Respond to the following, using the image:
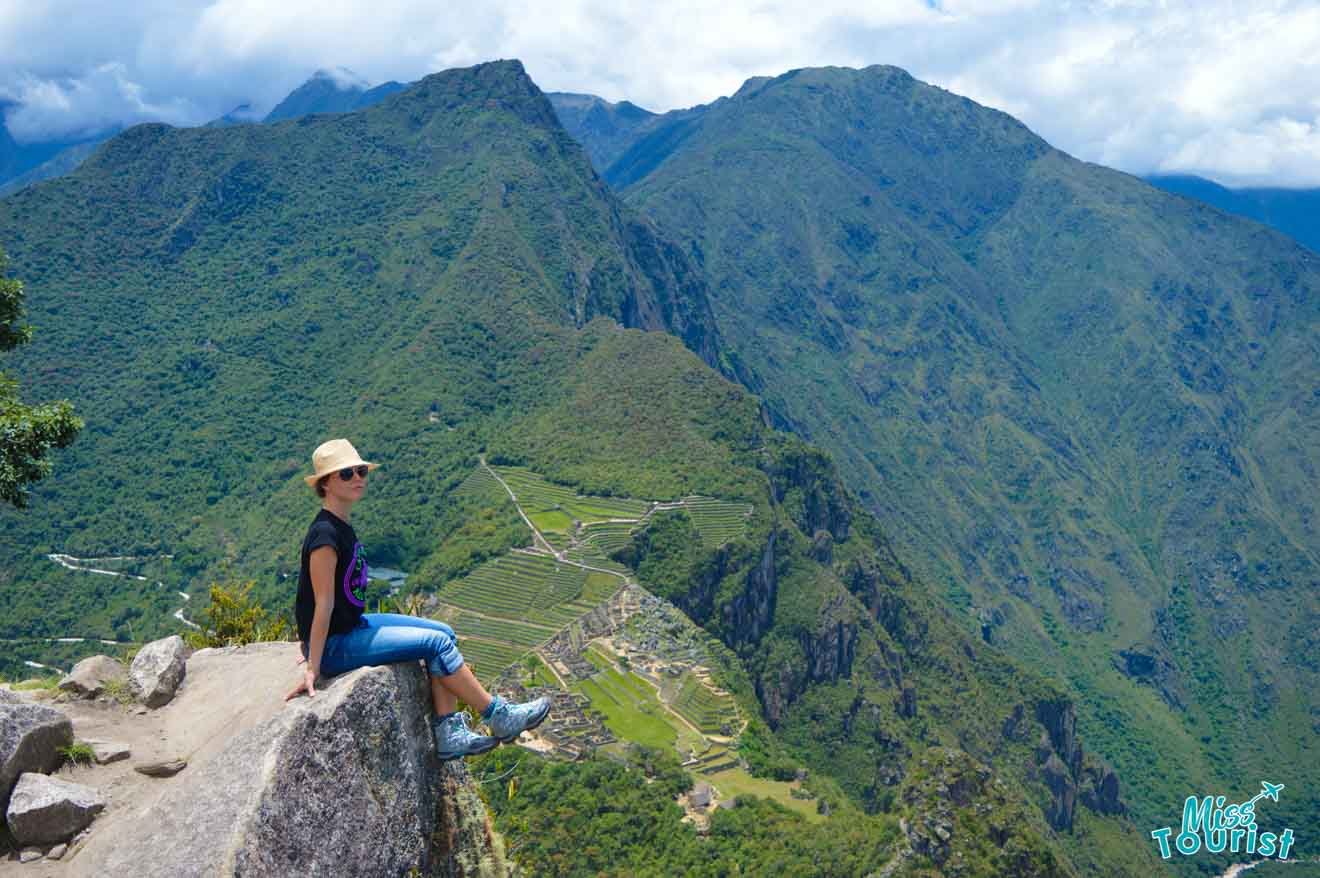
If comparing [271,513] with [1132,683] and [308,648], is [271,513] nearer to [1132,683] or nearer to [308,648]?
[308,648]

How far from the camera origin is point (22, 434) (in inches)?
550

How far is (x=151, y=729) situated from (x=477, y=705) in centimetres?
347

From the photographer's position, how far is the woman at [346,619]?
9523mm

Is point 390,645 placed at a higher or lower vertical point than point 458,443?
lower

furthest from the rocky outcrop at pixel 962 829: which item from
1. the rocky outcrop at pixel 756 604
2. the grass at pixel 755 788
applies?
the rocky outcrop at pixel 756 604

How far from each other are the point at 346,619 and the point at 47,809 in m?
2.96

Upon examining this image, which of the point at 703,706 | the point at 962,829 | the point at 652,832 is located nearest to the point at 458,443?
the point at 703,706

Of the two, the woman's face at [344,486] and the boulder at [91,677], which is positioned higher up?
the woman's face at [344,486]

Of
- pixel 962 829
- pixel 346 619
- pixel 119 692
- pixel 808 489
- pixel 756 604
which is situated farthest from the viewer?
pixel 808 489

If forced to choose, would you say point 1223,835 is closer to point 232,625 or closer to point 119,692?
point 232,625

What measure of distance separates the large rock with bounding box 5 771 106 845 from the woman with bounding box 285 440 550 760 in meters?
1.95

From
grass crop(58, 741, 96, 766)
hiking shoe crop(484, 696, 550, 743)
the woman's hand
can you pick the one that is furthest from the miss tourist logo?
grass crop(58, 741, 96, 766)

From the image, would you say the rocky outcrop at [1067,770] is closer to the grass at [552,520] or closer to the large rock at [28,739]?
the grass at [552,520]

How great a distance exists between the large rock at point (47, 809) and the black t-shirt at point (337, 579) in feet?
7.65
